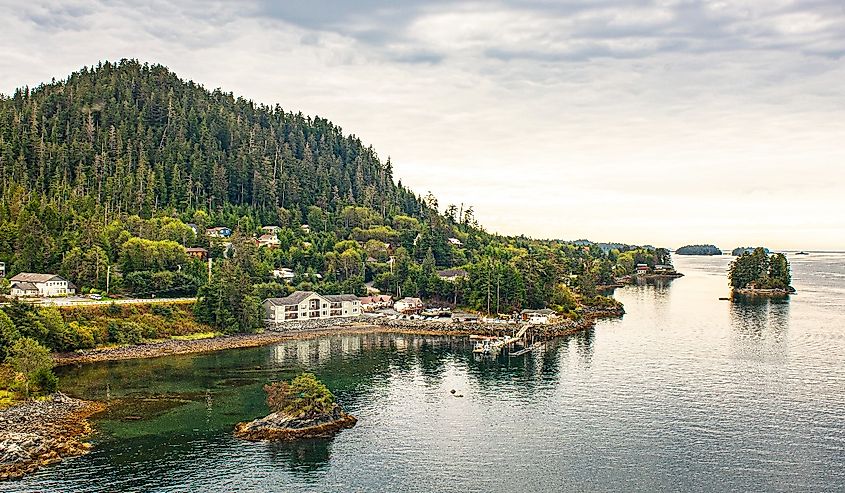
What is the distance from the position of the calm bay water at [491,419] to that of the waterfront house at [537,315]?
27.9 ft

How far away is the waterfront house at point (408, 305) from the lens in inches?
3359

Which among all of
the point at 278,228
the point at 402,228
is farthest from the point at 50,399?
the point at 402,228

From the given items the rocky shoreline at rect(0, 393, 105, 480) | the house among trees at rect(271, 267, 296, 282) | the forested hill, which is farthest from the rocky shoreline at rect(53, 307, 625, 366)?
the forested hill

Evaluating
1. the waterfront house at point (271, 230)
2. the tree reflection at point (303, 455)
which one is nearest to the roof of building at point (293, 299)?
the waterfront house at point (271, 230)

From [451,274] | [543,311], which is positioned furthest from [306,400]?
[451,274]

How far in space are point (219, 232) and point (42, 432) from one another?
64249 mm

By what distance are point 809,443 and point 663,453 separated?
27.5 feet

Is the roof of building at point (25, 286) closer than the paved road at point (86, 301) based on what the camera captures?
No

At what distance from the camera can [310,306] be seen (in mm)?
79250

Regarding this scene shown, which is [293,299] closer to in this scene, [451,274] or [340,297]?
[340,297]

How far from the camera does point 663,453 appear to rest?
35656 mm

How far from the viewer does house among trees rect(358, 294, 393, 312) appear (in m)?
86.9

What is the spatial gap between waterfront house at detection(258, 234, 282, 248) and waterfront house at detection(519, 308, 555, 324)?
37272 mm

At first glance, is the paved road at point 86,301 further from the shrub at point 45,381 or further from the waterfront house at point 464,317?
the waterfront house at point 464,317
